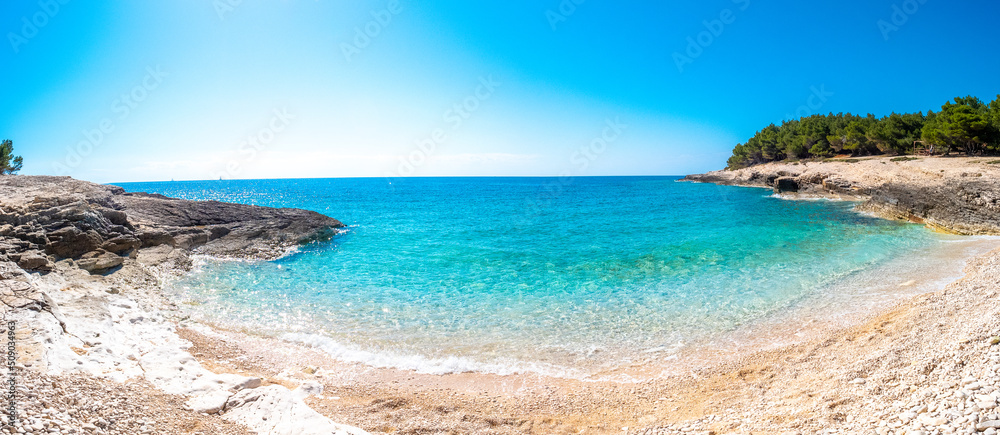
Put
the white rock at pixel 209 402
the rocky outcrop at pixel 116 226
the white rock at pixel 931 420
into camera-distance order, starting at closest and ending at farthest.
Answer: the white rock at pixel 931 420, the white rock at pixel 209 402, the rocky outcrop at pixel 116 226

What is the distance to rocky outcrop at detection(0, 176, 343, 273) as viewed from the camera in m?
14.2

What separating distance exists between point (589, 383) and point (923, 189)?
121 feet

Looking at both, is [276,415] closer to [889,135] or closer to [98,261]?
[98,261]

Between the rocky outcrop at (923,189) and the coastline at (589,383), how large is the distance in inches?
774

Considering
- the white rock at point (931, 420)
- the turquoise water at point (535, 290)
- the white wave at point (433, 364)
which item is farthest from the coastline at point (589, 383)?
the turquoise water at point (535, 290)

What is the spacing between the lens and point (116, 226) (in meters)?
17.8

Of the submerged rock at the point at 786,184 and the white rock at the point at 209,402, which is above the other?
the submerged rock at the point at 786,184

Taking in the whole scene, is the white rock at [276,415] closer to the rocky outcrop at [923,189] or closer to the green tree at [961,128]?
the rocky outcrop at [923,189]

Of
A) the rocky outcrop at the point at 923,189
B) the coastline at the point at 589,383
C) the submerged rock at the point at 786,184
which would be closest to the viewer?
the coastline at the point at 589,383

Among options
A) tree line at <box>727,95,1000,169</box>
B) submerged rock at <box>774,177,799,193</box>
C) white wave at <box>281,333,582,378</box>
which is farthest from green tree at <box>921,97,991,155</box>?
white wave at <box>281,333,582,378</box>

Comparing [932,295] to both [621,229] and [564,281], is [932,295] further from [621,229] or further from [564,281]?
[621,229]

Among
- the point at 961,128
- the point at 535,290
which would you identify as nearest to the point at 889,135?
the point at 961,128

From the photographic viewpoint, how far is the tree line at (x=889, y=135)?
4653 centimetres

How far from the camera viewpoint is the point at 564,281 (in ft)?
52.6
